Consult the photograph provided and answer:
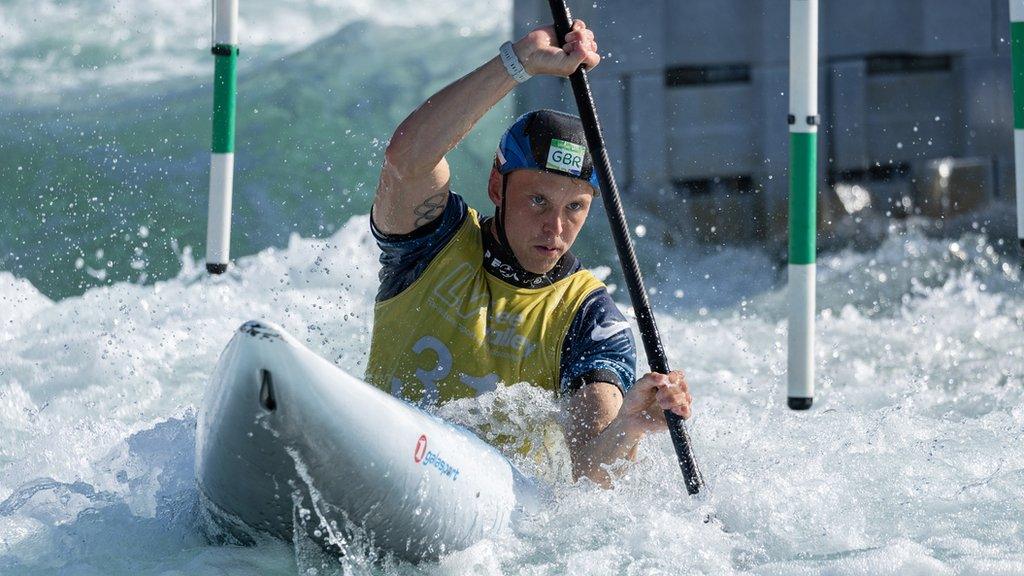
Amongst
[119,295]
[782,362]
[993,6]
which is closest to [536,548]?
[782,362]

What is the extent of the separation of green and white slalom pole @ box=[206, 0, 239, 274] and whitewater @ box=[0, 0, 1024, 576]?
547 millimetres

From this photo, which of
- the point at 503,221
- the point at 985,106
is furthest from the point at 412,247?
the point at 985,106

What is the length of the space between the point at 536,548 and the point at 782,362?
11.6 ft

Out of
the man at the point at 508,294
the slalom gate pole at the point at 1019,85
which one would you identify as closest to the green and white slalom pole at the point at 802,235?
the man at the point at 508,294

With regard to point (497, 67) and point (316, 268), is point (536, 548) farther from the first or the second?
point (316, 268)

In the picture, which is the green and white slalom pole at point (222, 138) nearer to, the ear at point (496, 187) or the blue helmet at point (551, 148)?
the ear at point (496, 187)

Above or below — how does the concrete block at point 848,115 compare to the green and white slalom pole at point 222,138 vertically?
above

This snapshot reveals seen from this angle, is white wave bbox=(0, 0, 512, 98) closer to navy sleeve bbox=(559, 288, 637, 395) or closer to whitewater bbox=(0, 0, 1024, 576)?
whitewater bbox=(0, 0, 1024, 576)

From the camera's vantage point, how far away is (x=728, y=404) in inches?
226

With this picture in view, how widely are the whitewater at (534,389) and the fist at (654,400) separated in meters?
0.24

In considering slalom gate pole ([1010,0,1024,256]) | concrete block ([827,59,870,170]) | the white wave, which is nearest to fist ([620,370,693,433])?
slalom gate pole ([1010,0,1024,256])

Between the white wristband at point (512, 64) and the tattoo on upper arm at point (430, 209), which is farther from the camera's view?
the tattoo on upper arm at point (430, 209)

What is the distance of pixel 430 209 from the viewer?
358cm

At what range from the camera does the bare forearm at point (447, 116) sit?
11.0ft
